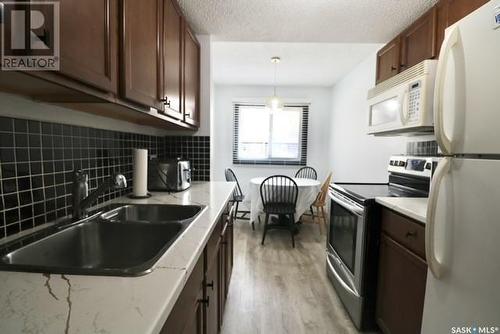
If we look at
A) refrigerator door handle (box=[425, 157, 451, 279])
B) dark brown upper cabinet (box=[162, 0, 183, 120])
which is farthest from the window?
refrigerator door handle (box=[425, 157, 451, 279])

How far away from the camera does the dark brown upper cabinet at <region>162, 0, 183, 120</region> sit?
Result: 144 centimetres

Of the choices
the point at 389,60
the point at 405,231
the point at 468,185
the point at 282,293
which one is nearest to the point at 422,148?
the point at 389,60

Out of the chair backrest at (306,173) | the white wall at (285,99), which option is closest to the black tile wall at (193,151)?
the white wall at (285,99)

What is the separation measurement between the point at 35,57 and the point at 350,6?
182 centimetres

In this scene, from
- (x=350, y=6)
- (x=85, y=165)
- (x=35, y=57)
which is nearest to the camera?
(x=35, y=57)

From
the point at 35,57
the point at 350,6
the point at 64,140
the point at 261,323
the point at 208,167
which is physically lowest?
the point at 261,323

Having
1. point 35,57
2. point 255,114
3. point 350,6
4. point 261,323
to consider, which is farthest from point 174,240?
point 255,114

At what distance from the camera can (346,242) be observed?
185cm

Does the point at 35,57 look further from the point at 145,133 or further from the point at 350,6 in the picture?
the point at 350,6

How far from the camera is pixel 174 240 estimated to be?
2.84 ft

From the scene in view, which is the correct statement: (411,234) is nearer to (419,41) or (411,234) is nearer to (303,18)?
(419,41)

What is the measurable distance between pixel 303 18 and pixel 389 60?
893mm

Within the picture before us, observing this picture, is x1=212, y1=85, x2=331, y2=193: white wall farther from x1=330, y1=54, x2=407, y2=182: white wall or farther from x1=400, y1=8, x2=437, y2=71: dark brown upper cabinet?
x1=400, y1=8, x2=437, y2=71: dark brown upper cabinet

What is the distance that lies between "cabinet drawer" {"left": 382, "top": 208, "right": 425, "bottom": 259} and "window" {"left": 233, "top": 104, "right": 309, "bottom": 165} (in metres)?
3.22
